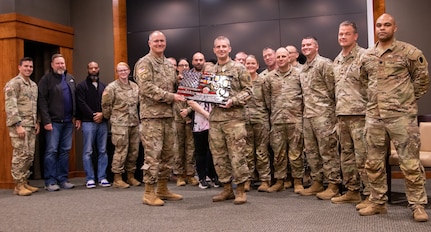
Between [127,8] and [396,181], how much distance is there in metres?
5.07

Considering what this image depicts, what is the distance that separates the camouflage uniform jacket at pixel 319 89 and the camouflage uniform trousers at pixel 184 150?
175 centimetres

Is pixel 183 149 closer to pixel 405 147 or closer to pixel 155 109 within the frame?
pixel 155 109

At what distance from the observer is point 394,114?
11.3 ft

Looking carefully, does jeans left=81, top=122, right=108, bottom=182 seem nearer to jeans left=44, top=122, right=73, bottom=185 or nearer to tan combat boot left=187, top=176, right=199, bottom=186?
jeans left=44, top=122, right=73, bottom=185

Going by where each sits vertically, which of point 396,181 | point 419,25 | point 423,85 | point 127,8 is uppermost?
point 127,8

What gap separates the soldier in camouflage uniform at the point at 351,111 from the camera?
13.1 feet

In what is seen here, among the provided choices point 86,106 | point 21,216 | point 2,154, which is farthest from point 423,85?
point 2,154

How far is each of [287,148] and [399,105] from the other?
192 centimetres

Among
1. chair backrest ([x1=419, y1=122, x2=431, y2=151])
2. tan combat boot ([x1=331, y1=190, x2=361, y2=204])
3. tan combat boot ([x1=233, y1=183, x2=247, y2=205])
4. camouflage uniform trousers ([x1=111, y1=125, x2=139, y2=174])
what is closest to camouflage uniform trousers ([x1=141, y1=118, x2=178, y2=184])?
tan combat boot ([x1=233, y1=183, x2=247, y2=205])

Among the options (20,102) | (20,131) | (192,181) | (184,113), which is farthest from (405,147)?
(20,102)

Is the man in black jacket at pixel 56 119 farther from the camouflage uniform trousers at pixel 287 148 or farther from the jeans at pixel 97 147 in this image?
the camouflage uniform trousers at pixel 287 148

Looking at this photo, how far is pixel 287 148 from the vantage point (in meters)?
5.22

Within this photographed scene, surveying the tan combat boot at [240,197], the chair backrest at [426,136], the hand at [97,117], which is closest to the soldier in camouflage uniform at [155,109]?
the tan combat boot at [240,197]

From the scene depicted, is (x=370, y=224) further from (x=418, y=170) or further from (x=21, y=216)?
(x=21, y=216)
